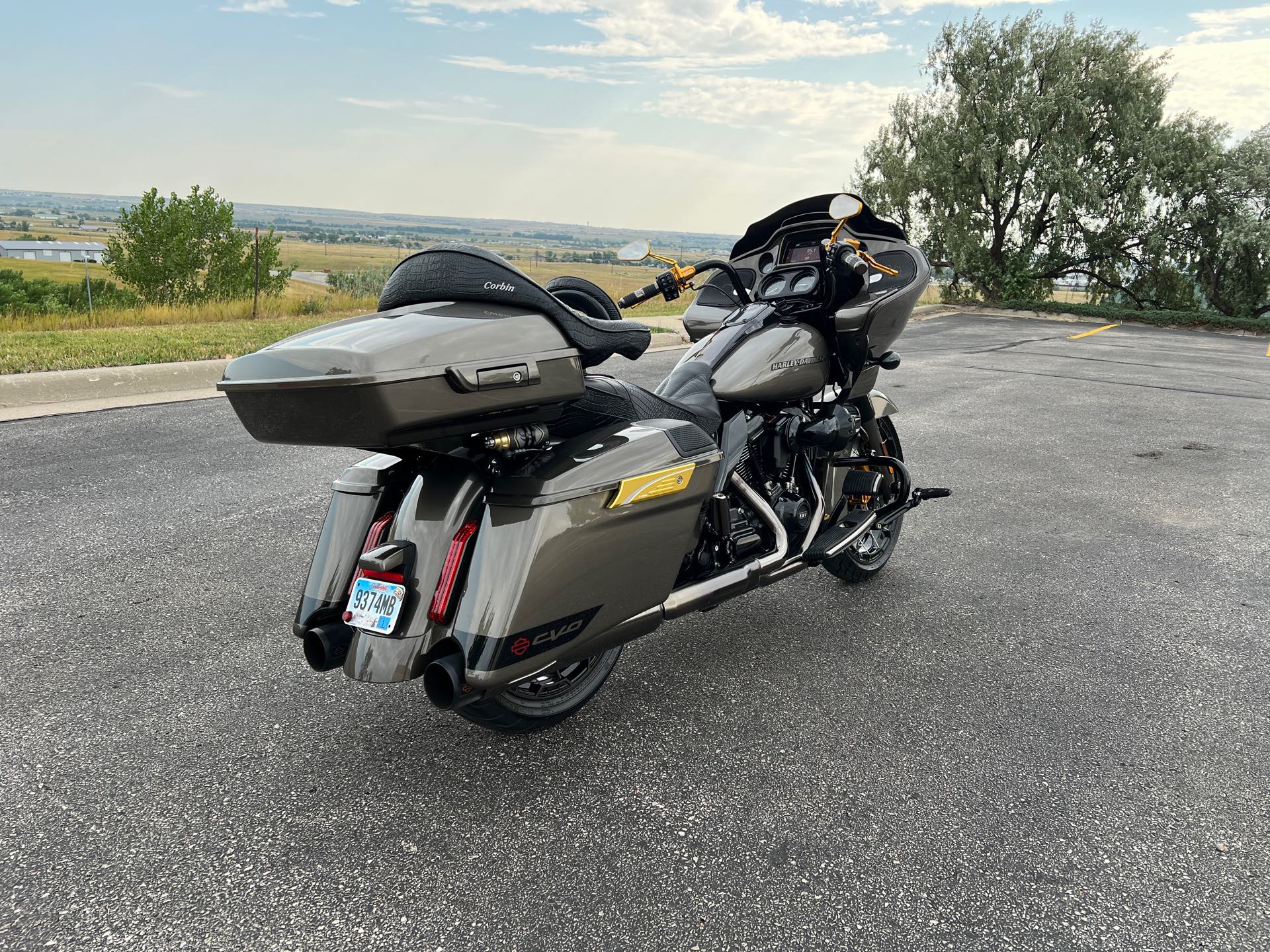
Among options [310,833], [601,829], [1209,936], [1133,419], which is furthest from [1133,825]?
[1133,419]

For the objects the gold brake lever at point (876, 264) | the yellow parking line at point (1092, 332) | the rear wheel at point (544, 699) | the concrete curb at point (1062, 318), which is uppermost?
the concrete curb at point (1062, 318)

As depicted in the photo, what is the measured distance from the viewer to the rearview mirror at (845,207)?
330cm

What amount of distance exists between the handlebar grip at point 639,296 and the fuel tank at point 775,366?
36 cm

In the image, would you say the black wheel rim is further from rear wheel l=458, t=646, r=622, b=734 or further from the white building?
the white building

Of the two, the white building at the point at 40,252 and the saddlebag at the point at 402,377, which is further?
the white building at the point at 40,252

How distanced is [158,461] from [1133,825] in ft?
18.2

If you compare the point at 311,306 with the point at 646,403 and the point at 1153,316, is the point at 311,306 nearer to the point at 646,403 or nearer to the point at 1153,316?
the point at 646,403

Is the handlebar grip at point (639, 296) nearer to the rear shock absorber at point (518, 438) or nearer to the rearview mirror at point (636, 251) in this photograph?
the rearview mirror at point (636, 251)

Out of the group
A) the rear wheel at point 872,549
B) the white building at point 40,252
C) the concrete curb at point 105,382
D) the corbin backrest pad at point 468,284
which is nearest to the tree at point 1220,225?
the rear wheel at point 872,549

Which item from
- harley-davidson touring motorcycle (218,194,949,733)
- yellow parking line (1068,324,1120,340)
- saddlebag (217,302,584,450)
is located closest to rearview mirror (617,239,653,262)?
harley-davidson touring motorcycle (218,194,949,733)

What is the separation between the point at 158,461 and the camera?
18.0ft

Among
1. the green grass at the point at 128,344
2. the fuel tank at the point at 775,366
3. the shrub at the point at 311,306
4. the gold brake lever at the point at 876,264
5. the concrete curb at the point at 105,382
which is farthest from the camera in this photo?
the shrub at the point at 311,306

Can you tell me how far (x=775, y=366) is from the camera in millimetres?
3197

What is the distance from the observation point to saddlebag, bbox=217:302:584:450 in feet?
6.15
